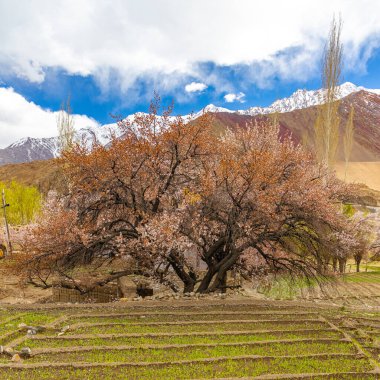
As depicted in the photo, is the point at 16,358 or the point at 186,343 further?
the point at 186,343

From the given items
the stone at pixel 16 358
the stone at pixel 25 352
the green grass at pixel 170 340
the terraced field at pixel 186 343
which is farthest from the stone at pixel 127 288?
the stone at pixel 16 358

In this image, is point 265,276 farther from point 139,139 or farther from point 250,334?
point 139,139

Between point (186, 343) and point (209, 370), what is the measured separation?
2.28m

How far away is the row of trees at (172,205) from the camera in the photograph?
19.9 meters

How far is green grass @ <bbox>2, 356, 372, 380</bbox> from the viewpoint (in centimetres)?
1091

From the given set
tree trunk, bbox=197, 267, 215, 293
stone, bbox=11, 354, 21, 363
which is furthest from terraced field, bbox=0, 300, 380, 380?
tree trunk, bbox=197, 267, 215, 293

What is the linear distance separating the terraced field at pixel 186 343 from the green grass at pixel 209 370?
31mm

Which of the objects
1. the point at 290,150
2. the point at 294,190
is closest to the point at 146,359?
the point at 294,190

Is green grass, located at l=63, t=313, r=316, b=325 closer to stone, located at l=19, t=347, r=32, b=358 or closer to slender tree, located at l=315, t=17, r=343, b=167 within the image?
stone, located at l=19, t=347, r=32, b=358

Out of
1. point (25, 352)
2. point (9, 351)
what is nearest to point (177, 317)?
point (25, 352)

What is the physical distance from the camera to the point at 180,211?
20281 millimetres

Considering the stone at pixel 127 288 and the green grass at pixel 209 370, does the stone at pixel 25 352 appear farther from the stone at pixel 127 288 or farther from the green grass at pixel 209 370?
the stone at pixel 127 288

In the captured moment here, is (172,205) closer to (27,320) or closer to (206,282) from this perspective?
(206,282)

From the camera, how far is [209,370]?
463 inches
